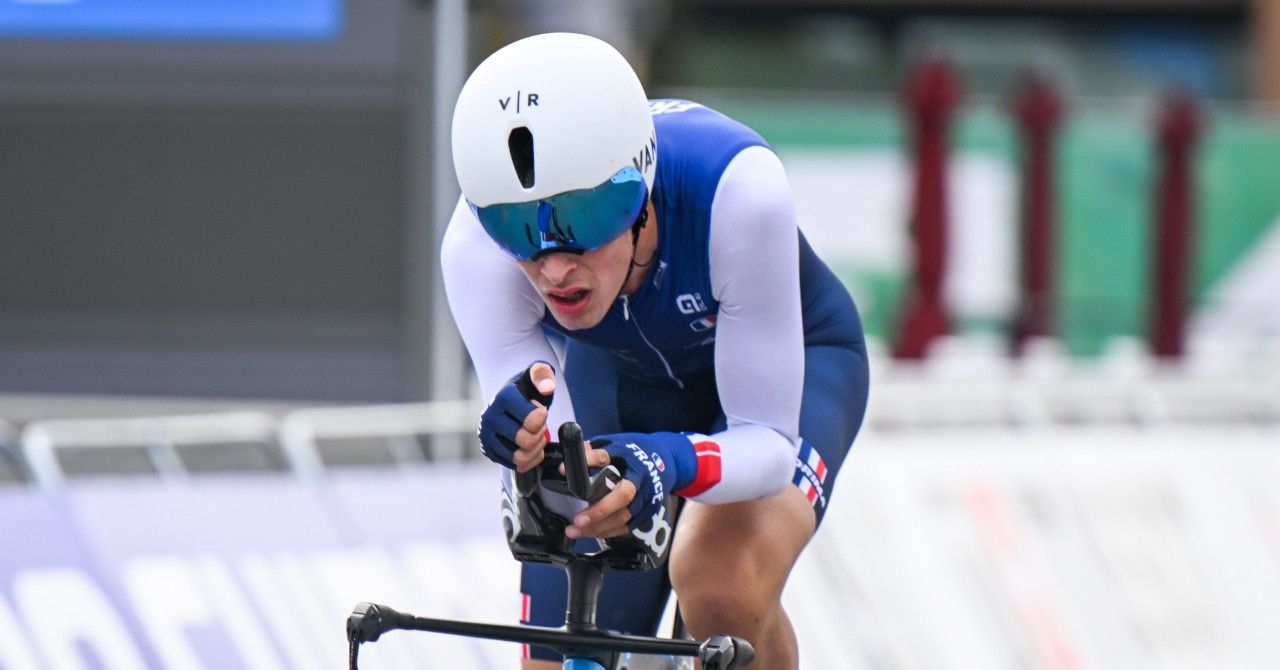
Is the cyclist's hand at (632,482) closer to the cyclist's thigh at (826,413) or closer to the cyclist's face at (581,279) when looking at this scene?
the cyclist's face at (581,279)

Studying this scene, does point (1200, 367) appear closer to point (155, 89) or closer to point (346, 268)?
point (346, 268)

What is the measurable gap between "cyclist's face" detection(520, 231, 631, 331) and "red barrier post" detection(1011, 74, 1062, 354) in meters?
8.37

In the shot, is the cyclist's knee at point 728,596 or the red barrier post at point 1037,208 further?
the red barrier post at point 1037,208

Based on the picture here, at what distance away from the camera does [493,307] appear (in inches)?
153

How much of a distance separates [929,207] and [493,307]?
725cm

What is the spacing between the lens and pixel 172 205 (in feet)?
29.6

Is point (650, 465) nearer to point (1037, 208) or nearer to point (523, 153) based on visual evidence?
point (523, 153)

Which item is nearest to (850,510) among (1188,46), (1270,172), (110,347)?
(110,347)

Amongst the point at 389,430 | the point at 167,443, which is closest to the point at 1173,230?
the point at 389,430

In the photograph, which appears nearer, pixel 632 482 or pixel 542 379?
pixel 542 379

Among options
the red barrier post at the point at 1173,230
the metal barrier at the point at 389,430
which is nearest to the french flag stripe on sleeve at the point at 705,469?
the metal barrier at the point at 389,430

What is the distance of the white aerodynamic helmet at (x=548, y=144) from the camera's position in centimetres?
344

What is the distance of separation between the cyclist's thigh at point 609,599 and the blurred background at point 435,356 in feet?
5.72

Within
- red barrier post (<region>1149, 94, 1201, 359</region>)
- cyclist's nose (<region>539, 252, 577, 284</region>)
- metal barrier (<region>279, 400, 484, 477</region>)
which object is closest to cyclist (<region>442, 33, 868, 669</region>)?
cyclist's nose (<region>539, 252, 577, 284</region>)
